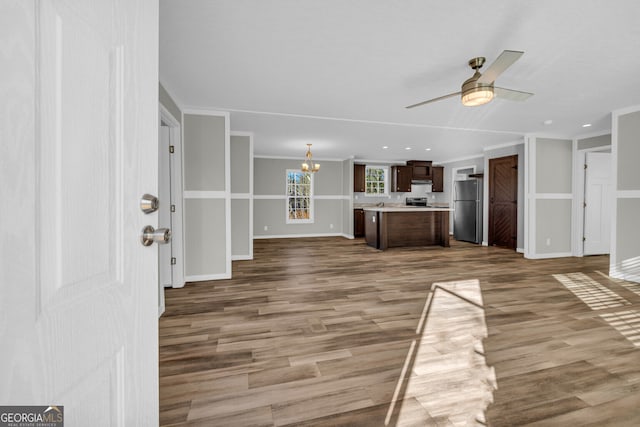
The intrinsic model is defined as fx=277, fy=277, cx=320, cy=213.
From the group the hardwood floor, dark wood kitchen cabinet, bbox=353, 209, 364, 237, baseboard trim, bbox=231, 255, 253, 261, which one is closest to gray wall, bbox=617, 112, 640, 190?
the hardwood floor

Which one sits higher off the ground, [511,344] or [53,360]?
[53,360]

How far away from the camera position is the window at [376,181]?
347 inches

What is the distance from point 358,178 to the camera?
8.45 m

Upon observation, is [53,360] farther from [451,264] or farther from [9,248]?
[451,264]

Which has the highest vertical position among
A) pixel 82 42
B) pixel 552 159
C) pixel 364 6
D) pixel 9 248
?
pixel 364 6

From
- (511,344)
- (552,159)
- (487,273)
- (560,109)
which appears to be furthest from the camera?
(552,159)

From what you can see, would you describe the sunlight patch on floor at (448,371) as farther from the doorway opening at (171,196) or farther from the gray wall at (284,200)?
the gray wall at (284,200)

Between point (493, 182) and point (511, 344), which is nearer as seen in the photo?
point (511, 344)

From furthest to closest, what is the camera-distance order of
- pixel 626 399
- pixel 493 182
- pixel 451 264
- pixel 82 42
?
pixel 493 182
pixel 451 264
pixel 626 399
pixel 82 42

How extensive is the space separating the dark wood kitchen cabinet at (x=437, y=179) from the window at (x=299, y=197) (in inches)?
155

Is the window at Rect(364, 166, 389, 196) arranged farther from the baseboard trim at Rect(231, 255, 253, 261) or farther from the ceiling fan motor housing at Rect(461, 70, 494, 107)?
the ceiling fan motor housing at Rect(461, 70, 494, 107)

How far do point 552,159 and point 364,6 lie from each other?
5.60m

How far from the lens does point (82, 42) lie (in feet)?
1.77

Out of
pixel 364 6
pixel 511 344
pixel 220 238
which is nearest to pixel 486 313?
pixel 511 344
